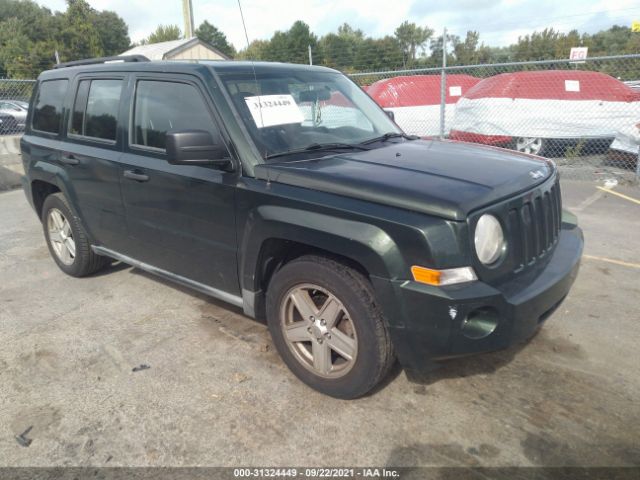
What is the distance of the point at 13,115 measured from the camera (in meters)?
17.0

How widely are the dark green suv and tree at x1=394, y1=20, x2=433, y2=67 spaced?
3714cm

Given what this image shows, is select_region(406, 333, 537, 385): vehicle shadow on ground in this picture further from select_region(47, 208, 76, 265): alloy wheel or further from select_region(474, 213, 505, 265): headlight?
select_region(47, 208, 76, 265): alloy wheel

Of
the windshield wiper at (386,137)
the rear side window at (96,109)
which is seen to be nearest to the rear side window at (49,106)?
the rear side window at (96,109)

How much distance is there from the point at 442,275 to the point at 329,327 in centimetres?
76

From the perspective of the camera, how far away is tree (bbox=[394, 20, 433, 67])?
1606 inches

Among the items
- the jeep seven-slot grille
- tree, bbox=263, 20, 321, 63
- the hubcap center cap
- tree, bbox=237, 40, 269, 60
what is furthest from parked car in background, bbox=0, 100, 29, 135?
tree, bbox=263, 20, 321, 63

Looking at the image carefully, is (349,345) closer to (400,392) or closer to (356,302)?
(356,302)

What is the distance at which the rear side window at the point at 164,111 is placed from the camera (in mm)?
3135

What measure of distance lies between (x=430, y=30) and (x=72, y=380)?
46.0m

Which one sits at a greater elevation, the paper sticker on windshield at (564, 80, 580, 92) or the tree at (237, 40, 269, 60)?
the tree at (237, 40, 269, 60)

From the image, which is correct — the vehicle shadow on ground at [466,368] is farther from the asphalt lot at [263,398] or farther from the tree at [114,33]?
the tree at [114,33]

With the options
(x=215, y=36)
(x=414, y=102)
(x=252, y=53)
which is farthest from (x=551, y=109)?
(x=215, y=36)

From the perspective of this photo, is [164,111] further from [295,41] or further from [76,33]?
[76,33]

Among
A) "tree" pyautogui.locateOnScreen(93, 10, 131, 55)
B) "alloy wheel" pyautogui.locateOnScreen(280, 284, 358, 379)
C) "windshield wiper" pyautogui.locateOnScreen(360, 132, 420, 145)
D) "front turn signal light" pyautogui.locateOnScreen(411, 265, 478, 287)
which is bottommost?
"alloy wheel" pyautogui.locateOnScreen(280, 284, 358, 379)
